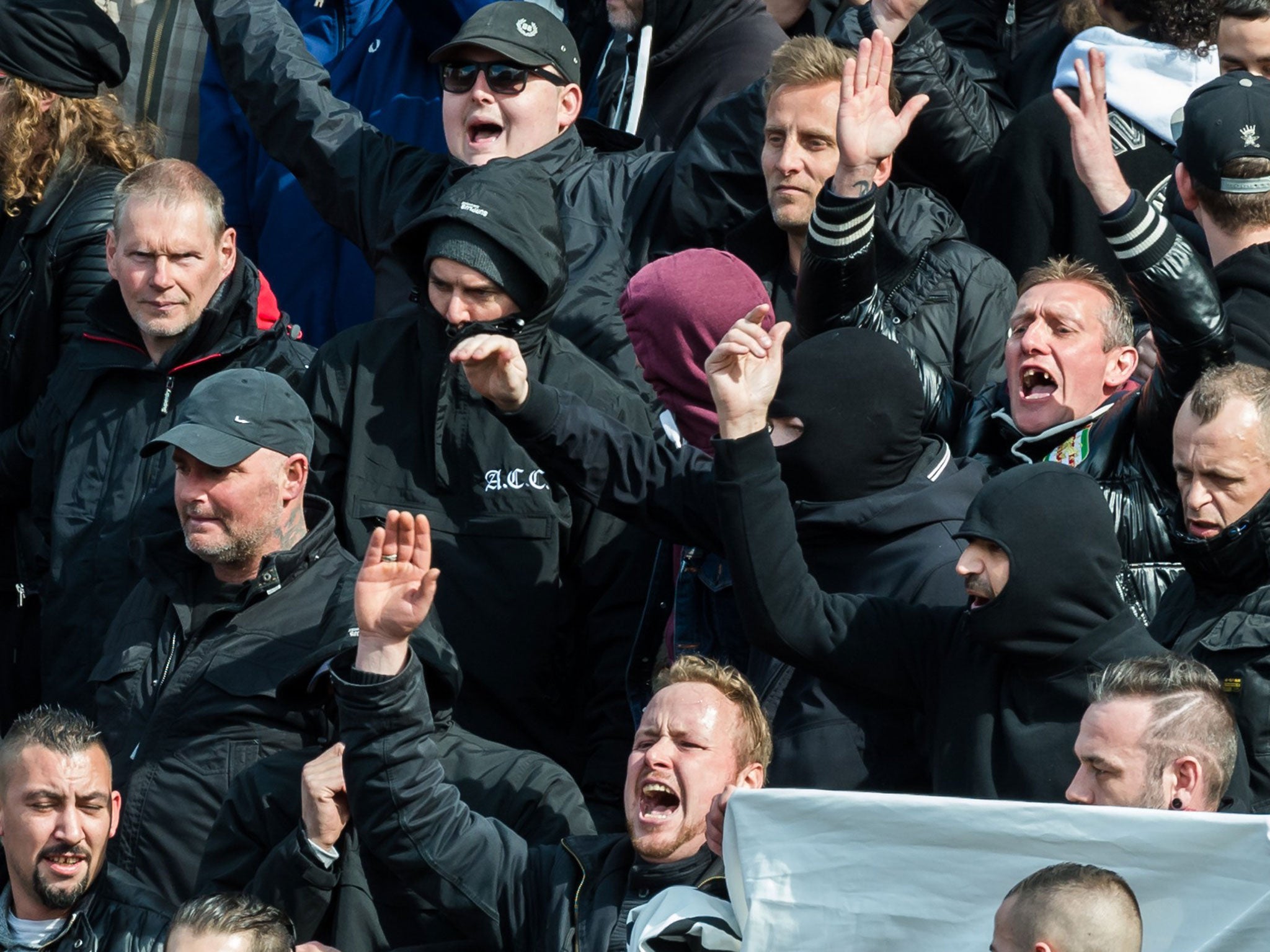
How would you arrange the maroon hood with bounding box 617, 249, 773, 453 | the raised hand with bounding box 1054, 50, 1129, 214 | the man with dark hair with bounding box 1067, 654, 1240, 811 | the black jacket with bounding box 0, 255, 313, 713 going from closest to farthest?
the man with dark hair with bounding box 1067, 654, 1240, 811, the raised hand with bounding box 1054, 50, 1129, 214, the maroon hood with bounding box 617, 249, 773, 453, the black jacket with bounding box 0, 255, 313, 713

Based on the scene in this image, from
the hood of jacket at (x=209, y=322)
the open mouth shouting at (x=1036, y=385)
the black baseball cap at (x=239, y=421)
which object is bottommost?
the hood of jacket at (x=209, y=322)

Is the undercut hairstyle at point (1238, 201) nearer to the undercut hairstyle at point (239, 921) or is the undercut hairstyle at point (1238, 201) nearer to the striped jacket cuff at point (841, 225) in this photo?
the striped jacket cuff at point (841, 225)

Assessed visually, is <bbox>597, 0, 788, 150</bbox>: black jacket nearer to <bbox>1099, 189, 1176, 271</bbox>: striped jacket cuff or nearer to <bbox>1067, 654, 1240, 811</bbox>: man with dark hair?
<bbox>1099, 189, 1176, 271</bbox>: striped jacket cuff

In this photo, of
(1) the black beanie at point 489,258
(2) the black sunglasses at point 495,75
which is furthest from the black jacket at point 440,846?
(2) the black sunglasses at point 495,75

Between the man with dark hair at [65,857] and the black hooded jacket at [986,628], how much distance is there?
159cm

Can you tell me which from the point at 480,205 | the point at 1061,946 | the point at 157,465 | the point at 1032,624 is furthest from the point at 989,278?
the point at 1061,946

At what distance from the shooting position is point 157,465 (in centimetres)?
611

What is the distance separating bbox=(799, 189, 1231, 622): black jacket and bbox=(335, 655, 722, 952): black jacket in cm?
135

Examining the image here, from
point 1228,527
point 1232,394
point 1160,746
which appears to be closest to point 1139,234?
point 1232,394

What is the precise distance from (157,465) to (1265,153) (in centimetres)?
297

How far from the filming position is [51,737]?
527 centimetres

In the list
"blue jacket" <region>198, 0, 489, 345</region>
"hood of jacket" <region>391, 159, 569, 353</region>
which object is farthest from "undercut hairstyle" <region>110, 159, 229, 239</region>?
"blue jacket" <region>198, 0, 489, 345</region>

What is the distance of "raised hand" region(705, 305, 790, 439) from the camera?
189 inches

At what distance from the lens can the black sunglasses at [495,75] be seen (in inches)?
256
